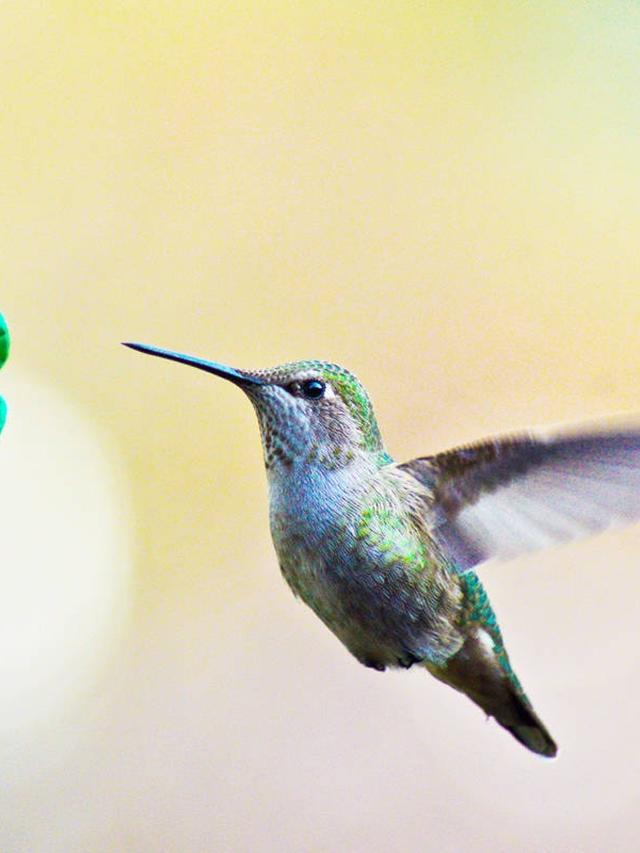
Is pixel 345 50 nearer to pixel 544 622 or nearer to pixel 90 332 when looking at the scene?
pixel 90 332

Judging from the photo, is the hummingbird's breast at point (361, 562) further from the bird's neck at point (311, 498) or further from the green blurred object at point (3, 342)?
the green blurred object at point (3, 342)

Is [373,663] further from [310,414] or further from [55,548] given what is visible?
[55,548]

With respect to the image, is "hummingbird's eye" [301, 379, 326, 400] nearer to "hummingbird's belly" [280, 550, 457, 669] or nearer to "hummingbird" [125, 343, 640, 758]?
"hummingbird" [125, 343, 640, 758]

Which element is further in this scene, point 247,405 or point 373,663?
point 247,405

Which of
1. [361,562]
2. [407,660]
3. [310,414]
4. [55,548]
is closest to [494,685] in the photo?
[407,660]

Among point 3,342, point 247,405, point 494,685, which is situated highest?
point 3,342

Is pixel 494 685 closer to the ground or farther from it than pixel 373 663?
closer to the ground

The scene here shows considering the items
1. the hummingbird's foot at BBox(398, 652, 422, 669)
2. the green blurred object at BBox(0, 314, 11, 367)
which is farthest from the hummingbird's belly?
the green blurred object at BBox(0, 314, 11, 367)
